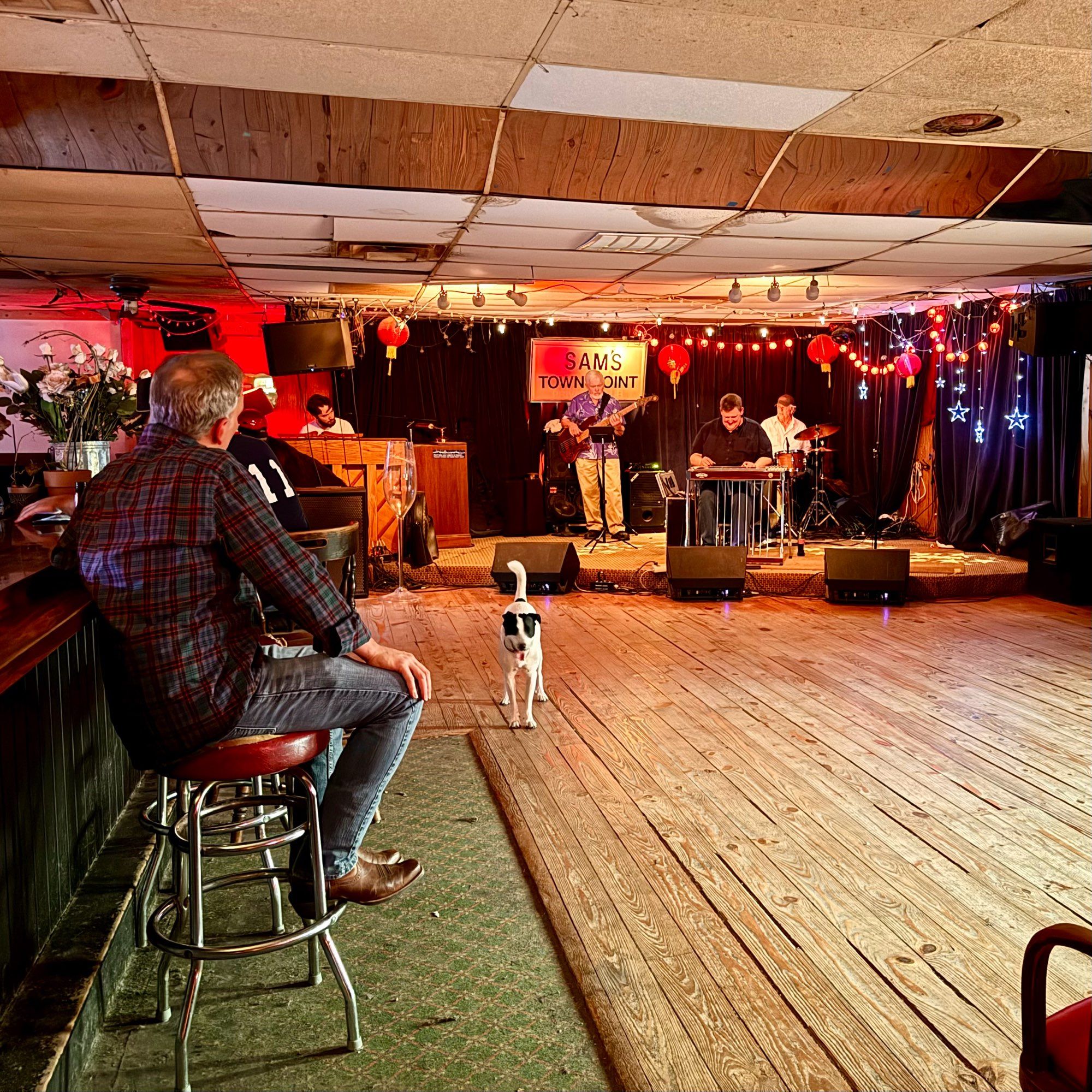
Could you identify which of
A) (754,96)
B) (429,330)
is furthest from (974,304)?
(754,96)

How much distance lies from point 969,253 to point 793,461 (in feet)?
12.4

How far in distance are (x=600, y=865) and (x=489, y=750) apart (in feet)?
3.98

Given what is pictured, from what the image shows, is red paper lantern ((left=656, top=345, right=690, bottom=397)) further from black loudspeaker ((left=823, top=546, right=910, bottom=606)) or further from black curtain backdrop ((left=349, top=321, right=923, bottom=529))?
black loudspeaker ((left=823, top=546, right=910, bottom=606))

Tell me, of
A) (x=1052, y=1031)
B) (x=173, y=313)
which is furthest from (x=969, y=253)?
(x=173, y=313)

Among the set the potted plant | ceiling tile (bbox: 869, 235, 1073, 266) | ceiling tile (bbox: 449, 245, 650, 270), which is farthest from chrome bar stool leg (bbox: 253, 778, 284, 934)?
ceiling tile (bbox: 869, 235, 1073, 266)

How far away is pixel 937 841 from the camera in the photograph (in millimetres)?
3197

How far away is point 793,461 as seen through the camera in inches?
404

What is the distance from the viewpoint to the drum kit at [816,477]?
10.6 m

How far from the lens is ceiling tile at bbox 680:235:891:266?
20.1ft

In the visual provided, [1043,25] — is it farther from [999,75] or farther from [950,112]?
[950,112]

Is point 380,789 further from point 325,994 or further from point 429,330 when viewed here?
point 429,330

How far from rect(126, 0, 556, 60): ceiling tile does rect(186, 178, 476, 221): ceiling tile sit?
1435 millimetres

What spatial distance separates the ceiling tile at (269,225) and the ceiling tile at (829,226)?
235 cm

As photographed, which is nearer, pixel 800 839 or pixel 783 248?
pixel 800 839
